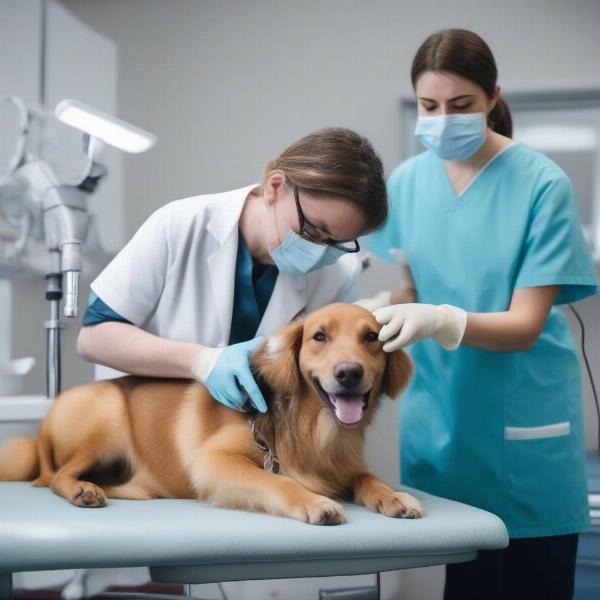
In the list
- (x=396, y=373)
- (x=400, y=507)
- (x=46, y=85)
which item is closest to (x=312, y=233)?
(x=396, y=373)

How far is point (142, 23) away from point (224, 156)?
441mm

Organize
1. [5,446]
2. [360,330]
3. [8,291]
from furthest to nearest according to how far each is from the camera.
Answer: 1. [8,291]
2. [5,446]
3. [360,330]

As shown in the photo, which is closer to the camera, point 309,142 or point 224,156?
point 309,142

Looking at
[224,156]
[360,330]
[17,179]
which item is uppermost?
[224,156]

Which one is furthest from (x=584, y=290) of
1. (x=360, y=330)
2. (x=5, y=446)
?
(x=5, y=446)

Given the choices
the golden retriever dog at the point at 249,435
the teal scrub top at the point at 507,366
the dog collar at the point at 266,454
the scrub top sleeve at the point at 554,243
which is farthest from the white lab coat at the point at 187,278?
the scrub top sleeve at the point at 554,243

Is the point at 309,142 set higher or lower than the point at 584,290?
higher

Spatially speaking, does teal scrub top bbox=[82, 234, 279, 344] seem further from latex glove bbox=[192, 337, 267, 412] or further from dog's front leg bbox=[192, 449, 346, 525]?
dog's front leg bbox=[192, 449, 346, 525]

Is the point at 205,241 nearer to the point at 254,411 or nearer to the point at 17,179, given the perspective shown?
the point at 254,411

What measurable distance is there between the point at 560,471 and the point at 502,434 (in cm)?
14

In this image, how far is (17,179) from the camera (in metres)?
1.67

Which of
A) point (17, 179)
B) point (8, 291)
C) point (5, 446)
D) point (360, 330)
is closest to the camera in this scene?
point (360, 330)

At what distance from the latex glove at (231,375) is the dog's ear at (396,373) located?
0.23m

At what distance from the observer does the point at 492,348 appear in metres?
1.32
